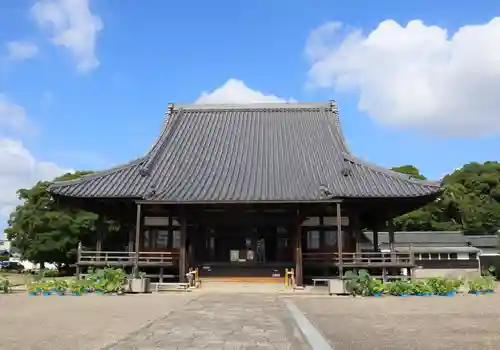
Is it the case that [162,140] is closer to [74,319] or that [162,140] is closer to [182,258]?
[182,258]

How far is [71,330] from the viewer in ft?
30.7

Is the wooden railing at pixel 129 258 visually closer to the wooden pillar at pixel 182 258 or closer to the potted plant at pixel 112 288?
the wooden pillar at pixel 182 258

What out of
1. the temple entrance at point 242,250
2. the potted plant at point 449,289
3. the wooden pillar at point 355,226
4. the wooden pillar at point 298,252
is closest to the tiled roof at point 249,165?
the wooden pillar at point 298,252

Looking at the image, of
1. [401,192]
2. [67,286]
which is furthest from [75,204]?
[401,192]

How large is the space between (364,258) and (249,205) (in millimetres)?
5968

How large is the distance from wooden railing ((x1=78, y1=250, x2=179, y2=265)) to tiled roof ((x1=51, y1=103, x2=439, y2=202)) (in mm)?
2921

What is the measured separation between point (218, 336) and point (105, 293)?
37.5 ft

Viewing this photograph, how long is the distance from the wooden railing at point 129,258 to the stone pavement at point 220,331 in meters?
8.85

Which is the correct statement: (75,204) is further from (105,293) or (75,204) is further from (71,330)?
(71,330)

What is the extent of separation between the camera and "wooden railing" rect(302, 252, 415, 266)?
20.4 m

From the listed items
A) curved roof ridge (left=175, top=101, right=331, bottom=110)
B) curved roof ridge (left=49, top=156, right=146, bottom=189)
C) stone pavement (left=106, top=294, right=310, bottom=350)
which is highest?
curved roof ridge (left=175, top=101, right=331, bottom=110)

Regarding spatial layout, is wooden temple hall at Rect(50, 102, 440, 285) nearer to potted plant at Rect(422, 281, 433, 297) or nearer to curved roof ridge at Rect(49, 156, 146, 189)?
curved roof ridge at Rect(49, 156, 146, 189)

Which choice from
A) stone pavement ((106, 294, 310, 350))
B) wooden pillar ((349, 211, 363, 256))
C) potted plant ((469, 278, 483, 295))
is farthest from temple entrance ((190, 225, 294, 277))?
stone pavement ((106, 294, 310, 350))

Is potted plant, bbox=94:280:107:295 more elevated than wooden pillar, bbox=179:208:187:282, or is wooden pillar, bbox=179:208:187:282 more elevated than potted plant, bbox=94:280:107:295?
wooden pillar, bbox=179:208:187:282
